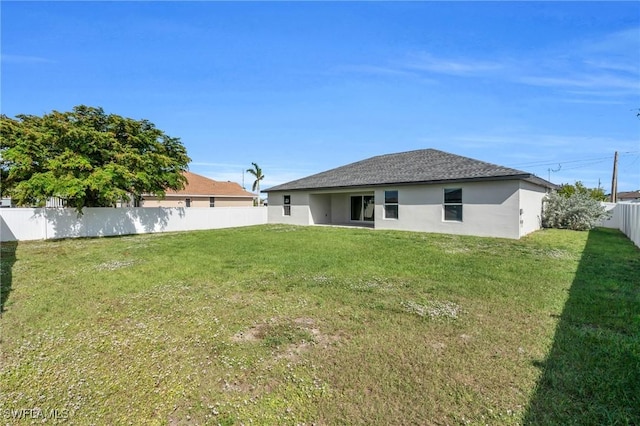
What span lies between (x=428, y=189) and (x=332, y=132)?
9096 mm

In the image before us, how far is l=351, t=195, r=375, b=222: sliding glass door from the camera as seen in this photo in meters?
19.6

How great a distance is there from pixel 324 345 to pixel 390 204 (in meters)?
13.3

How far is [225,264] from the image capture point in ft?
25.8

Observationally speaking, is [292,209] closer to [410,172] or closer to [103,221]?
[410,172]

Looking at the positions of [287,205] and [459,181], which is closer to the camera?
[459,181]

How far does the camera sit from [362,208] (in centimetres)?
2011

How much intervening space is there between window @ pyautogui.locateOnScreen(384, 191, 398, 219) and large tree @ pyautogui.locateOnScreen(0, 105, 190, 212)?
1136cm

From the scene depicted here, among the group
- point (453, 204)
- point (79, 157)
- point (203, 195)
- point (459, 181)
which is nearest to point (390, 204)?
point (453, 204)

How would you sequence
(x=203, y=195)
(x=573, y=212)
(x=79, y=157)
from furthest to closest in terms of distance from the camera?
(x=203, y=195) < (x=573, y=212) < (x=79, y=157)

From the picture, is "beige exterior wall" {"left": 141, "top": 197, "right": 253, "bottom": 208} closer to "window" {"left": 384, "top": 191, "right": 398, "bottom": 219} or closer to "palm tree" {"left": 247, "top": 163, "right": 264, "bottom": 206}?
"palm tree" {"left": 247, "top": 163, "right": 264, "bottom": 206}

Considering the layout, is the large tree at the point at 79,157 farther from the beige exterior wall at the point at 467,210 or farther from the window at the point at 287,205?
the beige exterior wall at the point at 467,210

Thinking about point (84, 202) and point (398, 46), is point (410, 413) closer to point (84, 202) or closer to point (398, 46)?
point (398, 46)

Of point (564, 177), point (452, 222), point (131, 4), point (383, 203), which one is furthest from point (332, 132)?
point (564, 177)

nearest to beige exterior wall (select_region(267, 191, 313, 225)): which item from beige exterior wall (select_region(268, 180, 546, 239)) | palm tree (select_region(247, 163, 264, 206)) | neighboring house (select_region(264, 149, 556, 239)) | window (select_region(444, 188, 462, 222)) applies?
neighboring house (select_region(264, 149, 556, 239))
